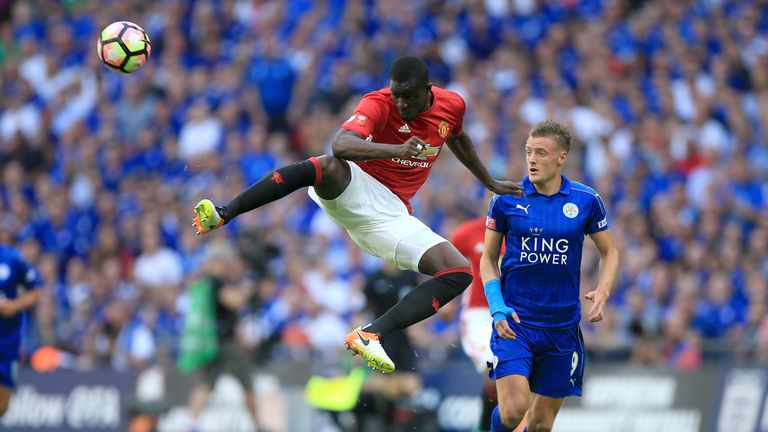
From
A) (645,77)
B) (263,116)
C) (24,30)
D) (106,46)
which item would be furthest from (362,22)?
(106,46)

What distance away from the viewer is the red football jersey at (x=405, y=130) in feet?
33.4

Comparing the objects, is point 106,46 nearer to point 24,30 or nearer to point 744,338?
point 744,338

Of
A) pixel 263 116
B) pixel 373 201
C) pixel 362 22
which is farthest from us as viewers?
pixel 362 22

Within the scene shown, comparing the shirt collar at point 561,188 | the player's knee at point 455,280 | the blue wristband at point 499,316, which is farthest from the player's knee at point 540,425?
the shirt collar at point 561,188

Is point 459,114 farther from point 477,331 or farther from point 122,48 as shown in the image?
point 122,48

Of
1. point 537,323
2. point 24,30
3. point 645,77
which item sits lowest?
point 537,323

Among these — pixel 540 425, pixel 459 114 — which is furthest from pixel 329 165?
pixel 540 425

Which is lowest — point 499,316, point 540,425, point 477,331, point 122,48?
point 540,425

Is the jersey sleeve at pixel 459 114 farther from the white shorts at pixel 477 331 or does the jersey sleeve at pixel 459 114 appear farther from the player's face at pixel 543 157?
the white shorts at pixel 477 331

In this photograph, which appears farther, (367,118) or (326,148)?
(326,148)

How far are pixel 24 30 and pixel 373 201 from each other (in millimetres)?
14244

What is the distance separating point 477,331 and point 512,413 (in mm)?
2696

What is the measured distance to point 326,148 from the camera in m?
19.1

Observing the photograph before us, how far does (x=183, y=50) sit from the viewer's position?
70.8ft
